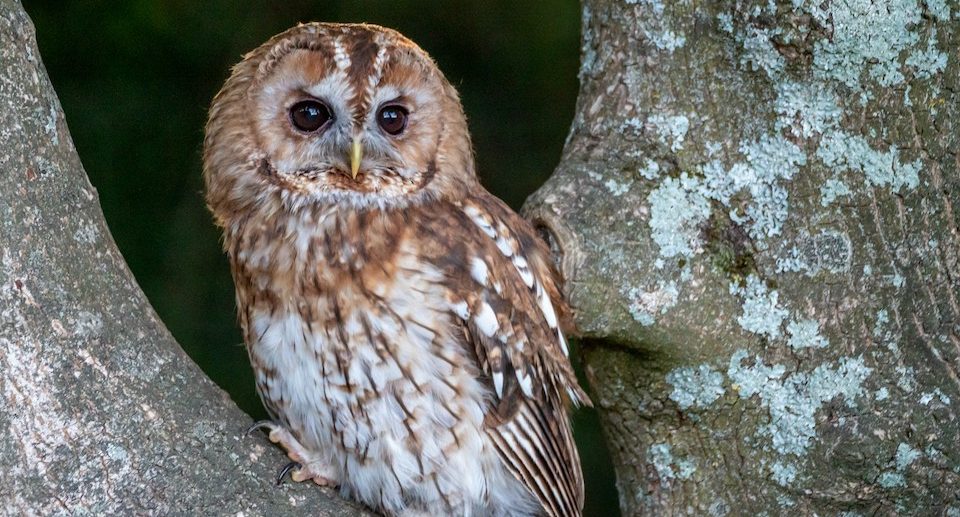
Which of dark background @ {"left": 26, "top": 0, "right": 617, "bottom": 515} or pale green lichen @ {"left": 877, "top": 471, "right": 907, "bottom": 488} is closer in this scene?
pale green lichen @ {"left": 877, "top": 471, "right": 907, "bottom": 488}

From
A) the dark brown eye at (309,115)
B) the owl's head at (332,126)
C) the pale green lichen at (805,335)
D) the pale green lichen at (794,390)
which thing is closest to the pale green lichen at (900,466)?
the pale green lichen at (794,390)

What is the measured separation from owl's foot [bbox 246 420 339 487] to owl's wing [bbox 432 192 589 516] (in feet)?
0.99

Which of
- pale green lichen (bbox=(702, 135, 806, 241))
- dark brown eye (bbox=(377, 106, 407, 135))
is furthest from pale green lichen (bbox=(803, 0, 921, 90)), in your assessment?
dark brown eye (bbox=(377, 106, 407, 135))

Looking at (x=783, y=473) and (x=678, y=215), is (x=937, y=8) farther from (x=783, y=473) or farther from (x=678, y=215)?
(x=783, y=473)

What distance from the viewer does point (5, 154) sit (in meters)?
1.50

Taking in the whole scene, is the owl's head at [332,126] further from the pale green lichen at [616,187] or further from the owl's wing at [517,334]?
the pale green lichen at [616,187]

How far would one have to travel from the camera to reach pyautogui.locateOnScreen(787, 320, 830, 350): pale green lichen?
1.85m

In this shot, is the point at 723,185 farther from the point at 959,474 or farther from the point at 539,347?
the point at 959,474

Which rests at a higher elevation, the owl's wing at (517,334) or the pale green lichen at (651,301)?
the pale green lichen at (651,301)

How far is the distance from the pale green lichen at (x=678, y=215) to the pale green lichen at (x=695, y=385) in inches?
8.3

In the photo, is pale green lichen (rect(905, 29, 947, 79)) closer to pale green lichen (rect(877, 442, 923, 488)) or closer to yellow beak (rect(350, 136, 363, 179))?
pale green lichen (rect(877, 442, 923, 488))

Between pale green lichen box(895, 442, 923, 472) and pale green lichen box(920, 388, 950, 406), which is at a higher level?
pale green lichen box(920, 388, 950, 406)

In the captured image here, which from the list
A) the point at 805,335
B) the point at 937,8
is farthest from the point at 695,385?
the point at 937,8

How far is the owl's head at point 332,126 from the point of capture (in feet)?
6.13
